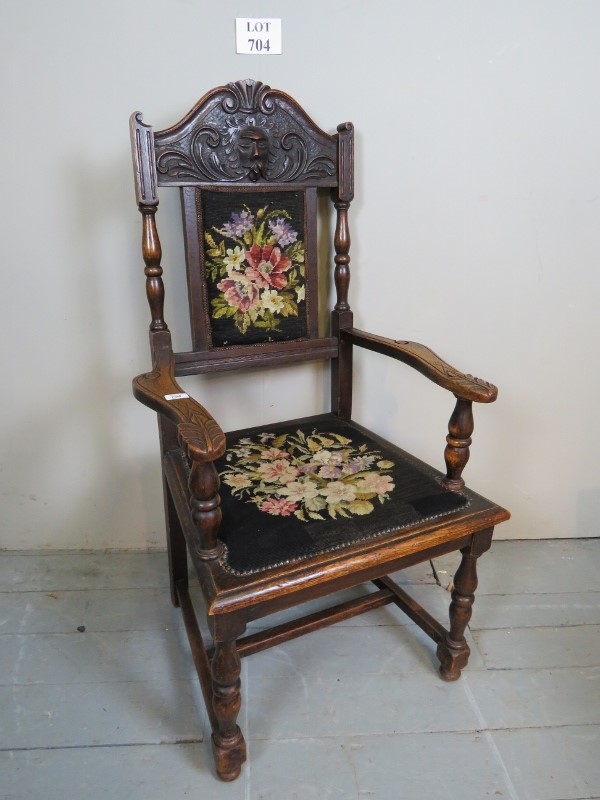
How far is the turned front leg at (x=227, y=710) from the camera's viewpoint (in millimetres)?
942

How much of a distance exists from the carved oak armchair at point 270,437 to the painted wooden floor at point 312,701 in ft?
0.31

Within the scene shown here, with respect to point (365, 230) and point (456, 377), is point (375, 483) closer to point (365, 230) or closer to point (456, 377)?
point (456, 377)

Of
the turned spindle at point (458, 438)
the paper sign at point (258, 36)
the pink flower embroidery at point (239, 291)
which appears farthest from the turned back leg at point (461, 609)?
the paper sign at point (258, 36)

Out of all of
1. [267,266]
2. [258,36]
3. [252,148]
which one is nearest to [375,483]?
[267,266]

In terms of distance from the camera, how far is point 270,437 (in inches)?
52.9

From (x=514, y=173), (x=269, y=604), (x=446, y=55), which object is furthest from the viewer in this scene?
(x=514, y=173)

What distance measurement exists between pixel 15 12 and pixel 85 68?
18 cm

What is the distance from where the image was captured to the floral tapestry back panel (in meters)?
1.26

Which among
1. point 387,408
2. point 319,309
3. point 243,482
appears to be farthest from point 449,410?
point 243,482

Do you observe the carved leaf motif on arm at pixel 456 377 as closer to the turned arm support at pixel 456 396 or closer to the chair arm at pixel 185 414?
the turned arm support at pixel 456 396

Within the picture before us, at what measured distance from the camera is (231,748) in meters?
1.02

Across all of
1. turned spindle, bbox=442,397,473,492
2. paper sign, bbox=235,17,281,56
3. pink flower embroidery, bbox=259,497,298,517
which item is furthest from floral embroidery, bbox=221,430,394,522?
paper sign, bbox=235,17,281,56

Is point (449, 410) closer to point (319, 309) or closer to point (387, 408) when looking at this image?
point (387, 408)

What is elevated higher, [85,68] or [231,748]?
[85,68]
